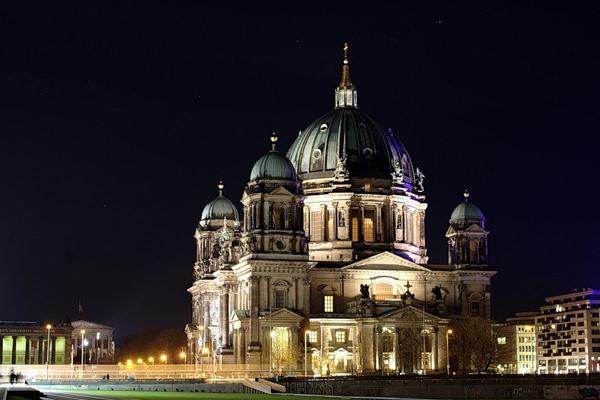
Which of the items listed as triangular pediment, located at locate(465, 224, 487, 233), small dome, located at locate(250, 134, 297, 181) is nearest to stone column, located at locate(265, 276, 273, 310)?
small dome, located at locate(250, 134, 297, 181)

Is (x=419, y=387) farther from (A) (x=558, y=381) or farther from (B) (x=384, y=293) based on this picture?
(B) (x=384, y=293)

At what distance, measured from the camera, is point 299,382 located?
3684 inches

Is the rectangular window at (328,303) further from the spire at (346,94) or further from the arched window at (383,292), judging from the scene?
the spire at (346,94)

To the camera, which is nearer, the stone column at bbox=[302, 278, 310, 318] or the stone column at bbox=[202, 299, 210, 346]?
the stone column at bbox=[302, 278, 310, 318]

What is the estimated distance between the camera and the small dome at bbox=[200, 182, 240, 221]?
577 ft

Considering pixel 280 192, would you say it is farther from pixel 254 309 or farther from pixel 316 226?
pixel 316 226

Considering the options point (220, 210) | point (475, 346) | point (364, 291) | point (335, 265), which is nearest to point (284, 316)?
point (364, 291)

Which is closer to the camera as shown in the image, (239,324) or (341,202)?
(239,324)

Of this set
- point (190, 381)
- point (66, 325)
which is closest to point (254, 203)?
point (190, 381)

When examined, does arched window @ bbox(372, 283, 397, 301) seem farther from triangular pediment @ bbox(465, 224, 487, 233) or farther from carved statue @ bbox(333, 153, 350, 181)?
carved statue @ bbox(333, 153, 350, 181)

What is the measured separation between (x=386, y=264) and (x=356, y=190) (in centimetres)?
1148

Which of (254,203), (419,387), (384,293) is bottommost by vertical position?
(419,387)

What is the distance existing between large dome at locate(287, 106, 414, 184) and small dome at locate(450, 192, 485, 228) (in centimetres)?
801

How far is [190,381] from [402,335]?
40.8 meters
